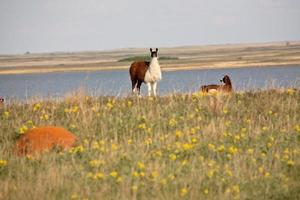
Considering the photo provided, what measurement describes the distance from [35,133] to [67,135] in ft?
2.28

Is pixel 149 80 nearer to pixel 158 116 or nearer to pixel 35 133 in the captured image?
pixel 158 116

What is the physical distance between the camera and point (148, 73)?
23.7 m

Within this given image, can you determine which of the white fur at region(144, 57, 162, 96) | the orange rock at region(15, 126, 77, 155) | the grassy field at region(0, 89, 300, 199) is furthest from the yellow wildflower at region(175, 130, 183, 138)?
the white fur at region(144, 57, 162, 96)

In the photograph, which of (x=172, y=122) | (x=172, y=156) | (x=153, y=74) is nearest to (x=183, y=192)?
(x=172, y=156)

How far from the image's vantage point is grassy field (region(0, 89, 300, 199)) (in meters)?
10.4

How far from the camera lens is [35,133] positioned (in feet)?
44.0

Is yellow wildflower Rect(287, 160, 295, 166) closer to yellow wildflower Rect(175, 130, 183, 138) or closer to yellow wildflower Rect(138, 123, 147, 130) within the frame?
yellow wildflower Rect(175, 130, 183, 138)

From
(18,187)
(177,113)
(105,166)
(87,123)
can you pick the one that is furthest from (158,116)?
(18,187)

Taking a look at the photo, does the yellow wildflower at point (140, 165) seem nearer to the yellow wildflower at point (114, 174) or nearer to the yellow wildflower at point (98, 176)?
the yellow wildflower at point (114, 174)

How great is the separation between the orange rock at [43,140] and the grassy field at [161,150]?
31 centimetres

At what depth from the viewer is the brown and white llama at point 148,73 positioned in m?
23.5

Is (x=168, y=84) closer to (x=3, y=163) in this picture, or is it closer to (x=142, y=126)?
(x=142, y=126)

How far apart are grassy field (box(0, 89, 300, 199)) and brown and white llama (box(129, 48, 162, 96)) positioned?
535 centimetres

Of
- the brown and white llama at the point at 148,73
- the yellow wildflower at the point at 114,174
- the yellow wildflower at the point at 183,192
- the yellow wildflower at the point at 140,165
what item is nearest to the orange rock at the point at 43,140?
the yellow wildflower at the point at 140,165
